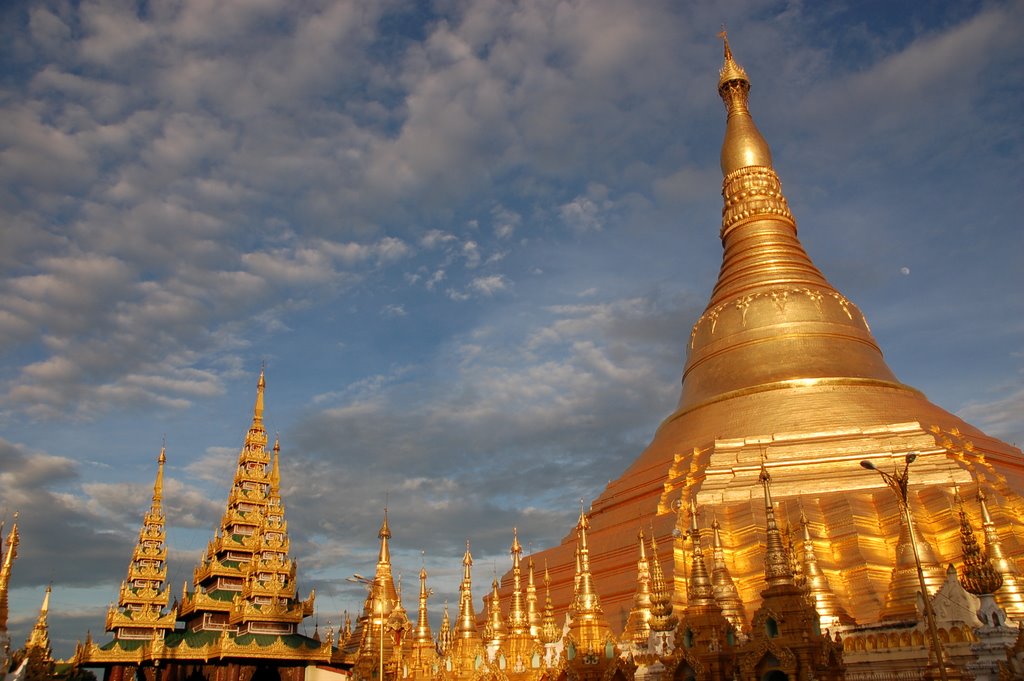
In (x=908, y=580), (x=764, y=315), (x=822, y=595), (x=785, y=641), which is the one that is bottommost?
(x=785, y=641)

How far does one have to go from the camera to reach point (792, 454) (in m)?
21.3

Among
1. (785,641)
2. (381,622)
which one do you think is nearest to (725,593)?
(785,641)

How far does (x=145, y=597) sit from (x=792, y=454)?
85.9 ft

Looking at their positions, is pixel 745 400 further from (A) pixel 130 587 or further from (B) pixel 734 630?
(A) pixel 130 587

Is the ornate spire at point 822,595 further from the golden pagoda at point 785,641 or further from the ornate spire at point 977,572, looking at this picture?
Answer: the golden pagoda at point 785,641

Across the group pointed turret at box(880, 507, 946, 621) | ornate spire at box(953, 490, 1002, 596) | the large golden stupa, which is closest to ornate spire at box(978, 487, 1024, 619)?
the large golden stupa

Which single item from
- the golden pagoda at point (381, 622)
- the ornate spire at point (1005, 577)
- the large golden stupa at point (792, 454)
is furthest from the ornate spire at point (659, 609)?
the golden pagoda at point (381, 622)

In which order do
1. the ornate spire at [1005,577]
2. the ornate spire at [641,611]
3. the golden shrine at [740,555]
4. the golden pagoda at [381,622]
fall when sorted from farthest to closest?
the golden pagoda at [381,622], the ornate spire at [641,611], the ornate spire at [1005,577], the golden shrine at [740,555]

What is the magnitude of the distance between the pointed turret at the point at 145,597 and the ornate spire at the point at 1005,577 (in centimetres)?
2881

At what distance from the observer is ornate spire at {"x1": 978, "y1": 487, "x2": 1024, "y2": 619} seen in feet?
47.4

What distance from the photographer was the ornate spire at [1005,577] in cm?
1446

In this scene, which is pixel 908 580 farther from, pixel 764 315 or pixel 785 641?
pixel 764 315

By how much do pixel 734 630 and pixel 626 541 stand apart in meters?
9.90

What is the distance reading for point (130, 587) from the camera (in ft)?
109
